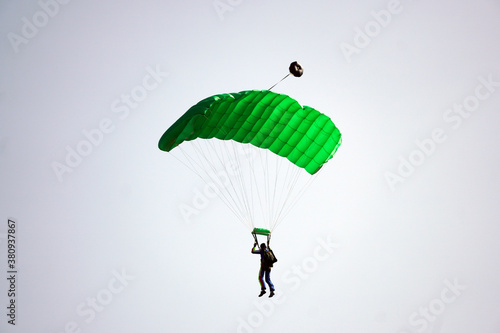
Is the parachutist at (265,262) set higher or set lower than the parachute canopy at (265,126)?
lower

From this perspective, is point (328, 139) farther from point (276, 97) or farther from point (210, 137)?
point (210, 137)

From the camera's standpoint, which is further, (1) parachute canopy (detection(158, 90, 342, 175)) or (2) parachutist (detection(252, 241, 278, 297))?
(1) parachute canopy (detection(158, 90, 342, 175))

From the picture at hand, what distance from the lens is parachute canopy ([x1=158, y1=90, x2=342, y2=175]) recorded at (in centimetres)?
1956

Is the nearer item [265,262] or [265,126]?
[265,262]

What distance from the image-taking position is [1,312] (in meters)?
49.6

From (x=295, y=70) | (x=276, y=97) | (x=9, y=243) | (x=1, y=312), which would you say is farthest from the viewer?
(x=1, y=312)

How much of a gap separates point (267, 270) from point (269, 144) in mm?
3994

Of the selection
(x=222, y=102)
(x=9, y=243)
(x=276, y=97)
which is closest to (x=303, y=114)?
(x=276, y=97)

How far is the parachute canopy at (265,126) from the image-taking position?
64.2 ft

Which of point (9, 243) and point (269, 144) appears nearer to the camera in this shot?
point (269, 144)

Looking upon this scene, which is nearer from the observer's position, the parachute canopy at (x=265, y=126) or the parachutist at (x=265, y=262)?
the parachutist at (x=265, y=262)

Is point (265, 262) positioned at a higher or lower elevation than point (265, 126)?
lower

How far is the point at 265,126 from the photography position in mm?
19656

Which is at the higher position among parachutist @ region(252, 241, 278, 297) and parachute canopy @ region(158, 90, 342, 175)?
parachute canopy @ region(158, 90, 342, 175)
